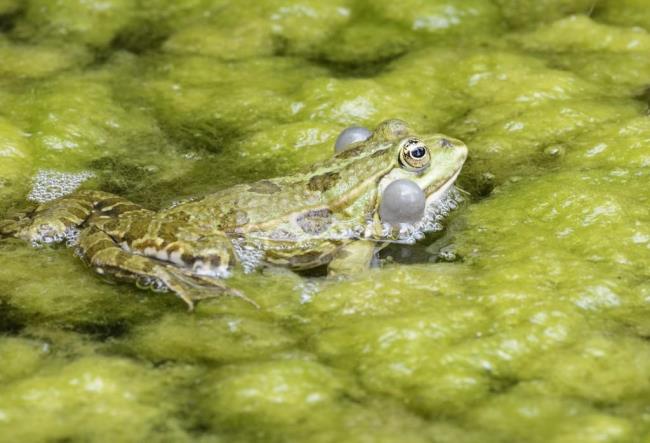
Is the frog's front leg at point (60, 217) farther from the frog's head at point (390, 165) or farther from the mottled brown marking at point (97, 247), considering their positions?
the frog's head at point (390, 165)

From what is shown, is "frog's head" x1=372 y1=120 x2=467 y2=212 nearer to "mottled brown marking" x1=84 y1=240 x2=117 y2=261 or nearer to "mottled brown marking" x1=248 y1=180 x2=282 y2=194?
"mottled brown marking" x1=248 y1=180 x2=282 y2=194

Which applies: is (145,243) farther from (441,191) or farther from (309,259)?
(441,191)

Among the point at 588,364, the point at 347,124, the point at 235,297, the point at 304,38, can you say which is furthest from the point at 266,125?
the point at 588,364

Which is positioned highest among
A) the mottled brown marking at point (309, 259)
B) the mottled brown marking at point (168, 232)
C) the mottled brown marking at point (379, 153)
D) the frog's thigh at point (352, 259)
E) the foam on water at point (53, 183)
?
the mottled brown marking at point (379, 153)

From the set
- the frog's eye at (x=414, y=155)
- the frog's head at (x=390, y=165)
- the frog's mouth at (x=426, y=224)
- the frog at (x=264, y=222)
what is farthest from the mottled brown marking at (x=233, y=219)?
the frog's eye at (x=414, y=155)

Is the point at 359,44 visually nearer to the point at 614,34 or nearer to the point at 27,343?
the point at 614,34

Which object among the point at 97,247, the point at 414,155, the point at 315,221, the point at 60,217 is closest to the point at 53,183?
the point at 60,217

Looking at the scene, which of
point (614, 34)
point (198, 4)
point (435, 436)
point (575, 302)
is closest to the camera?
point (435, 436)
